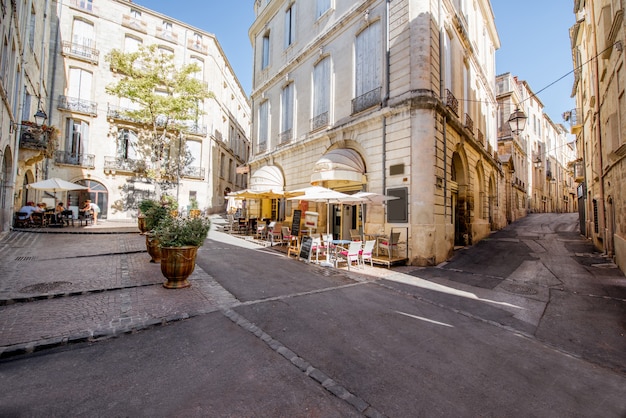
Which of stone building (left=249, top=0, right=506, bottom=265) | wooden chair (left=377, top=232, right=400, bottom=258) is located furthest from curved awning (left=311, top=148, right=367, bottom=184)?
wooden chair (left=377, top=232, right=400, bottom=258)

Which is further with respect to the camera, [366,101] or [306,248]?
[366,101]

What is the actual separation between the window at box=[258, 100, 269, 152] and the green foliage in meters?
13.9

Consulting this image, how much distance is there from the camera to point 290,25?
17172mm

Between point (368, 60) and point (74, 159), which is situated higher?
point (368, 60)

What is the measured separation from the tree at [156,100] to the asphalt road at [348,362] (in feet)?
66.8

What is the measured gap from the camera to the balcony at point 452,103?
1117 centimetres

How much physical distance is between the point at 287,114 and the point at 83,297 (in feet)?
47.0

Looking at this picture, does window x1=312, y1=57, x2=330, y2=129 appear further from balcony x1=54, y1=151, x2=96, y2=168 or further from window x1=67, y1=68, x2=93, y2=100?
window x1=67, y1=68, x2=93, y2=100

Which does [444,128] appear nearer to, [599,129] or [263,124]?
[599,129]

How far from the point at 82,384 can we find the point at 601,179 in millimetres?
16342

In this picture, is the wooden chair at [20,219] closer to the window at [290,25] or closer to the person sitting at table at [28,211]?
the person sitting at table at [28,211]

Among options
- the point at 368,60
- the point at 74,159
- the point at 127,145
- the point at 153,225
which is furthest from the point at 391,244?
the point at 74,159

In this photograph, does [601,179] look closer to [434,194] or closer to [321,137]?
[434,194]

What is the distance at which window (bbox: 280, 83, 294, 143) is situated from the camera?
16.4 meters
